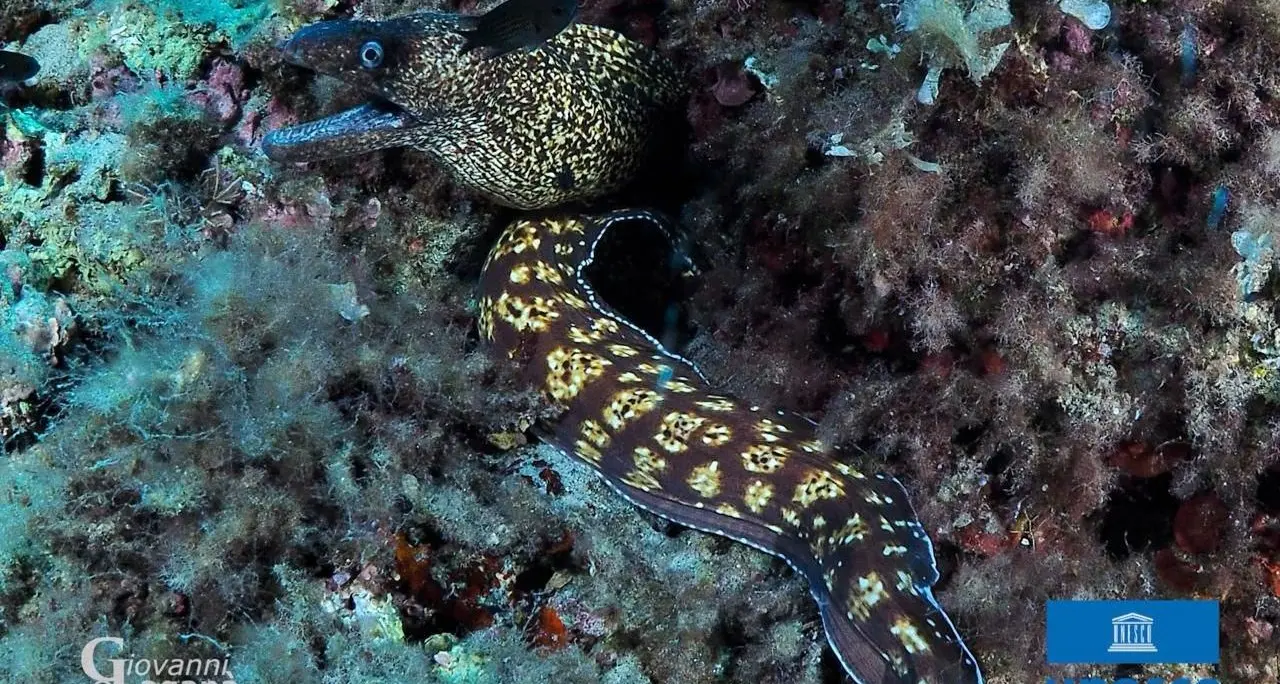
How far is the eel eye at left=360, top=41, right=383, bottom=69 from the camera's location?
10.2ft

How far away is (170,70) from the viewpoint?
12.6 feet

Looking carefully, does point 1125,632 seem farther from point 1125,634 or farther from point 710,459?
point 710,459

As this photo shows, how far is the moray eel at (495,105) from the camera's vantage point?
3.20m

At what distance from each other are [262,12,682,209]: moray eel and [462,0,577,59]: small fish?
363 millimetres

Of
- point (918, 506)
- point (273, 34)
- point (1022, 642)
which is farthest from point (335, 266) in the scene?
point (1022, 642)

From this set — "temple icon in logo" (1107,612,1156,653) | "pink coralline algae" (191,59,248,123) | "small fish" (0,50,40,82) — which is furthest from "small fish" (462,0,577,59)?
"temple icon in logo" (1107,612,1156,653)

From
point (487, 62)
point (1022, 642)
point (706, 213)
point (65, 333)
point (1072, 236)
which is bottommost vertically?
point (1022, 642)

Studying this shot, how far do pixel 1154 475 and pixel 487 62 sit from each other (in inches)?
129

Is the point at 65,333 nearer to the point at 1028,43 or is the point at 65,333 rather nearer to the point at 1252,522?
the point at 1028,43

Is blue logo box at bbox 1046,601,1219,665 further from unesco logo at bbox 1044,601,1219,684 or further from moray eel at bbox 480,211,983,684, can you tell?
moray eel at bbox 480,211,983,684

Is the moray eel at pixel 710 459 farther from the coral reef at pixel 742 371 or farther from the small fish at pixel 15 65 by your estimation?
the small fish at pixel 15 65

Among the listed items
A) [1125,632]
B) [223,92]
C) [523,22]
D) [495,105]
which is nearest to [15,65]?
[223,92]

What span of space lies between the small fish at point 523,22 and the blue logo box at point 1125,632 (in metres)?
3.05

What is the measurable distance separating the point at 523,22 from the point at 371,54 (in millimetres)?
706
